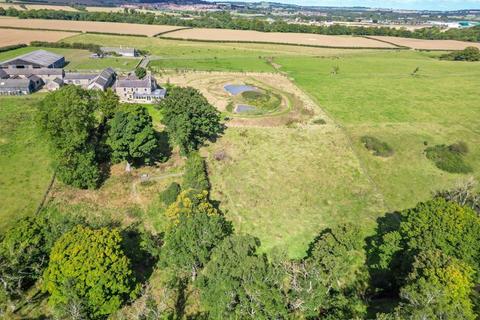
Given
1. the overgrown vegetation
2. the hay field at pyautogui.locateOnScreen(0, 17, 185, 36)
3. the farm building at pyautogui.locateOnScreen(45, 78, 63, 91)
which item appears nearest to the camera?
the farm building at pyautogui.locateOnScreen(45, 78, 63, 91)

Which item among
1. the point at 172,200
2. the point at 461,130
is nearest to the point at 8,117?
the point at 172,200

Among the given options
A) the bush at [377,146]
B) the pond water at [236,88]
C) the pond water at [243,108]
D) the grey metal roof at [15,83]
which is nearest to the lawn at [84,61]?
the grey metal roof at [15,83]

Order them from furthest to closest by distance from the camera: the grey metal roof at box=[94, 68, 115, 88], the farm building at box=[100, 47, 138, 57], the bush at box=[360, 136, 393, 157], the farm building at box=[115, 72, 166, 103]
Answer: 1. the farm building at box=[100, 47, 138, 57]
2. the grey metal roof at box=[94, 68, 115, 88]
3. the farm building at box=[115, 72, 166, 103]
4. the bush at box=[360, 136, 393, 157]

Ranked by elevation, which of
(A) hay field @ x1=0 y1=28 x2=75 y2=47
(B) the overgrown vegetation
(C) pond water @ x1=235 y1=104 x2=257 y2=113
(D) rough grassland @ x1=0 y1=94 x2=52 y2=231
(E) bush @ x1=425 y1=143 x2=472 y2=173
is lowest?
(D) rough grassland @ x1=0 y1=94 x2=52 y2=231

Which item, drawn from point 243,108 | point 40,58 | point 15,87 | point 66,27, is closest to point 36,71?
point 15,87

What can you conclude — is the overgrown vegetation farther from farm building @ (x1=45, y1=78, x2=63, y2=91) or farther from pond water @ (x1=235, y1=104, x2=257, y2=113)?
farm building @ (x1=45, y1=78, x2=63, y2=91)

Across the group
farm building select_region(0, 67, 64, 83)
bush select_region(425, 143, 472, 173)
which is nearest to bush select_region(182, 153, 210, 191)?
bush select_region(425, 143, 472, 173)

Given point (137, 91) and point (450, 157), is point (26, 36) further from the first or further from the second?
point (450, 157)

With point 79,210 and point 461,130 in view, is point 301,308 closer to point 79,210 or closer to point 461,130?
point 79,210
